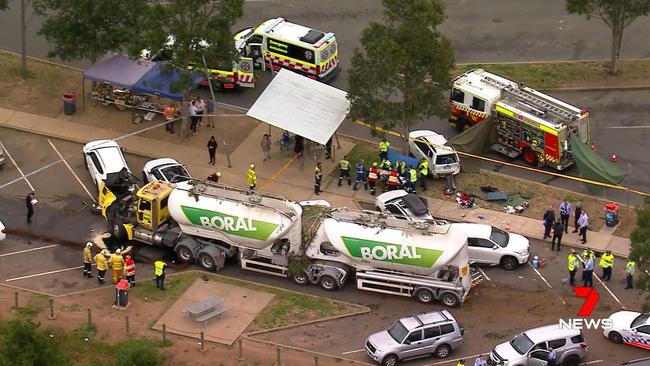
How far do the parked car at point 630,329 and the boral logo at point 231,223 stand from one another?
Result: 12.4m

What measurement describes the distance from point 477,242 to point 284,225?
7.42m

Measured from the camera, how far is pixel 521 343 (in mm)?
45656

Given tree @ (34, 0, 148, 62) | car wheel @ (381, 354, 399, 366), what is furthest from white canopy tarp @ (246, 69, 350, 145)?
car wheel @ (381, 354, 399, 366)

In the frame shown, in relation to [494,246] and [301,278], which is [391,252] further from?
[494,246]

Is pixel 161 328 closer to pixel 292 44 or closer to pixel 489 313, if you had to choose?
pixel 489 313

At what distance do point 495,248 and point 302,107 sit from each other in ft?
36.2

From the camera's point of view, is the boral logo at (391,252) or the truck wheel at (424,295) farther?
the truck wheel at (424,295)

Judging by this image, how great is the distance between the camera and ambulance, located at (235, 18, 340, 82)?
64125 millimetres

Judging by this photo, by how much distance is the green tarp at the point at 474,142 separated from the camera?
2309 inches

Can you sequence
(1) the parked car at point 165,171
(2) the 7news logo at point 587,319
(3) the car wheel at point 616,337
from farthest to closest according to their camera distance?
1. (1) the parked car at point 165,171
2. (2) the 7news logo at point 587,319
3. (3) the car wheel at point 616,337

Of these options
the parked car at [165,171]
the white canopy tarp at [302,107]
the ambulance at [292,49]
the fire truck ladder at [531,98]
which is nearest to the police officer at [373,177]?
the white canopy tarp at [302,107]

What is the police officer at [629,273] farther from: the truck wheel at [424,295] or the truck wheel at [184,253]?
the truck wheel at [184,253]

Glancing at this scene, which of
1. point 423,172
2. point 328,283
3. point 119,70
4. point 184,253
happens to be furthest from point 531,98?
point 119,70

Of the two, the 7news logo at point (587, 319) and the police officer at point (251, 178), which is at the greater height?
the police officer at point (251, 178)
